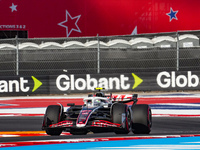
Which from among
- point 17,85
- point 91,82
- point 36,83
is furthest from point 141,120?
point 17,85

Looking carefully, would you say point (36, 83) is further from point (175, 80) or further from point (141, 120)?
point (141, 120)

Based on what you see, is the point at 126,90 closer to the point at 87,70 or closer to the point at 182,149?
the point at 87,70

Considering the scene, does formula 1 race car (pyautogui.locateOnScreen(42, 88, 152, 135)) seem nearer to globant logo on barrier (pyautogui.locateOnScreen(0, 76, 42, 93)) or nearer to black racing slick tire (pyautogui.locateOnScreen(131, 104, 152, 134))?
black racing slick tire (pyautogui.locateOnScreen(131, 104, 152, 134))

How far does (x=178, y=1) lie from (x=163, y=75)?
29.7 ft

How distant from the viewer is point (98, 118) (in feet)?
28.6

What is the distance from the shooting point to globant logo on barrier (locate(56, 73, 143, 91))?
2052 cm

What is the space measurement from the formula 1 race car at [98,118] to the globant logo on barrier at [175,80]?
11413 millimetres

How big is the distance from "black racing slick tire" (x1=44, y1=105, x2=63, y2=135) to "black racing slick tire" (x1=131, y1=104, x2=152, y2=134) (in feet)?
4.31

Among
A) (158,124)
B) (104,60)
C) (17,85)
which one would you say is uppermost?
(104,60)

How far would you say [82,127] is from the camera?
8.37m

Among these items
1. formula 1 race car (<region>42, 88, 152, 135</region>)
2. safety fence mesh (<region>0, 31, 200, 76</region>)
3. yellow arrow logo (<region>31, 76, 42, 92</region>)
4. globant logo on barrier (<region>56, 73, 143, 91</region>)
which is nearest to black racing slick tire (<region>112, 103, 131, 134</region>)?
formula 1 race car (<region>42, 88, 152, 135</region>)

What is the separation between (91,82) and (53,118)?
1166 centimetres

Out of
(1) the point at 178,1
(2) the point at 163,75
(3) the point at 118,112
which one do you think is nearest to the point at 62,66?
(2) the point at 163,75

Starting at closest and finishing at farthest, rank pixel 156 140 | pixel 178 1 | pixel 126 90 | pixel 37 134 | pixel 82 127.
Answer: pixel 156 140, pixel 82 127, pixel 37 134, pixel 126 90, pixel 178 1
